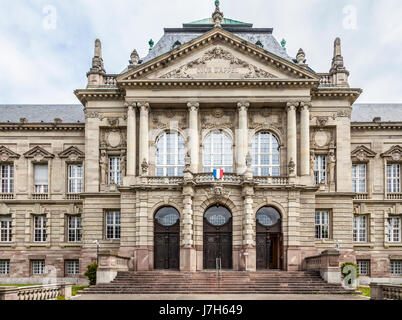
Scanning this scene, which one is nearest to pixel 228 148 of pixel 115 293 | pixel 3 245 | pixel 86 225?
pixel 86 225

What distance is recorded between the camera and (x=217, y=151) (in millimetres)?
45719

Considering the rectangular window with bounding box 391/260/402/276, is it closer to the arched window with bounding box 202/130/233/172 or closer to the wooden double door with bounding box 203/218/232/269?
the wooden double door with bounding box 203/218/232/269

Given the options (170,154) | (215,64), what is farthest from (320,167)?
(170,154)

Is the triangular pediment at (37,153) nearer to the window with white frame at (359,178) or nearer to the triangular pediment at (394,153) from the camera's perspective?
the window with white frame at (359,178)

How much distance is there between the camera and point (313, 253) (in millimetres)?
42156

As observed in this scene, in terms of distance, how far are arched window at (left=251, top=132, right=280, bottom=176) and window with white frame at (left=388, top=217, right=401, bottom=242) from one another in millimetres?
12692

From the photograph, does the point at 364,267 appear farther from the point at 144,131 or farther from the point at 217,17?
the point at 217,17

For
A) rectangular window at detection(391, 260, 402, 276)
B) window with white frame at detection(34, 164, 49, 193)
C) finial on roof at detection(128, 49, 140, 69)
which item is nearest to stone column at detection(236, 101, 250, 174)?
finial on roof at detection(128, 49, 140, 69)

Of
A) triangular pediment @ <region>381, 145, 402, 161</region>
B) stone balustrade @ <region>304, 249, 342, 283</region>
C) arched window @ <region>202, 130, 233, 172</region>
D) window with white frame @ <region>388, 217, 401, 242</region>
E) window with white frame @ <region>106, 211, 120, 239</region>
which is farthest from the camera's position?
triangular pediment @ <region>381, 145, 402, 161</region>

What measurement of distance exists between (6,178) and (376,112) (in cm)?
3675

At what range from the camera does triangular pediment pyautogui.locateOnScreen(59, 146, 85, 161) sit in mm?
50656

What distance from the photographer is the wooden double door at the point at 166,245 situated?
4269 cm

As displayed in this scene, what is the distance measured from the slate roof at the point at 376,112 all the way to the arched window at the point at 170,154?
18.9 m
